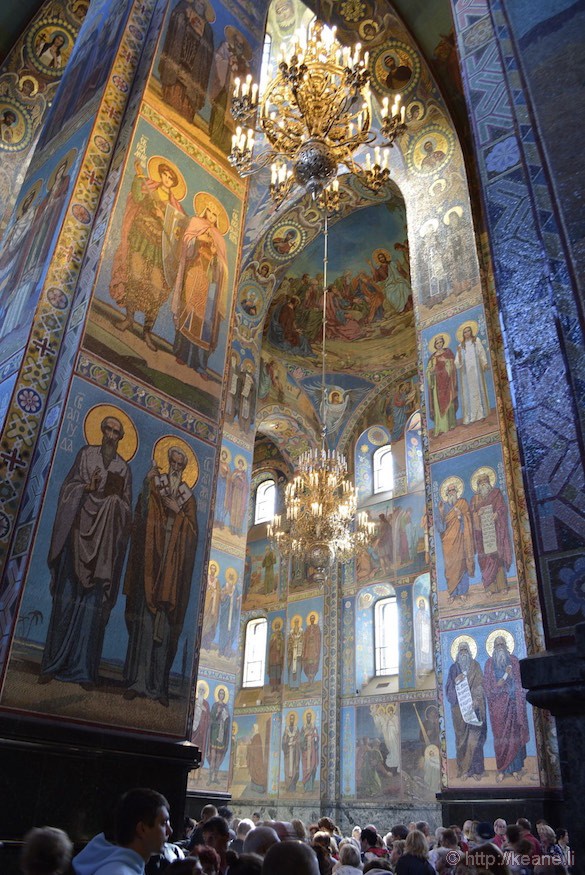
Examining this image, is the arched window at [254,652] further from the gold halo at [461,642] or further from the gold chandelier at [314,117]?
the gold chandelier at [314,117]

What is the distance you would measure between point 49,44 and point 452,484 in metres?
9.51

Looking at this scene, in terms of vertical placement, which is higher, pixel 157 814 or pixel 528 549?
pixel 528 549

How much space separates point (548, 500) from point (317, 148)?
6.41m

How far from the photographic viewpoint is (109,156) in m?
7.02

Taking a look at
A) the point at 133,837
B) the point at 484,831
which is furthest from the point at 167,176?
the point at 484,831

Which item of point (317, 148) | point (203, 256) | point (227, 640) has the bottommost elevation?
point (227, 640)

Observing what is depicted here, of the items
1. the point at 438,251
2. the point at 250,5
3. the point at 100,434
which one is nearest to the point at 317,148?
the point at 250,5

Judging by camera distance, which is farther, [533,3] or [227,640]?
[227,640]

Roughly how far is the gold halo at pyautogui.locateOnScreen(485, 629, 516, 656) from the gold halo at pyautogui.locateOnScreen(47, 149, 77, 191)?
23.2 feet

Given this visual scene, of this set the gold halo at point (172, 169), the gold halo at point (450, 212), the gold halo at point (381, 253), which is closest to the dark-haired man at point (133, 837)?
the gold halo at point (172, 169)

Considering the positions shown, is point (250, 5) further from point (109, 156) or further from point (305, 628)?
point (305, 628)

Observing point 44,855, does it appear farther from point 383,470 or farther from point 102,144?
point 383,470

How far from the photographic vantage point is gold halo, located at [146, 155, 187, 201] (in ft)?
23.0

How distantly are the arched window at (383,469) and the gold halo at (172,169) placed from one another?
10.5 metres
